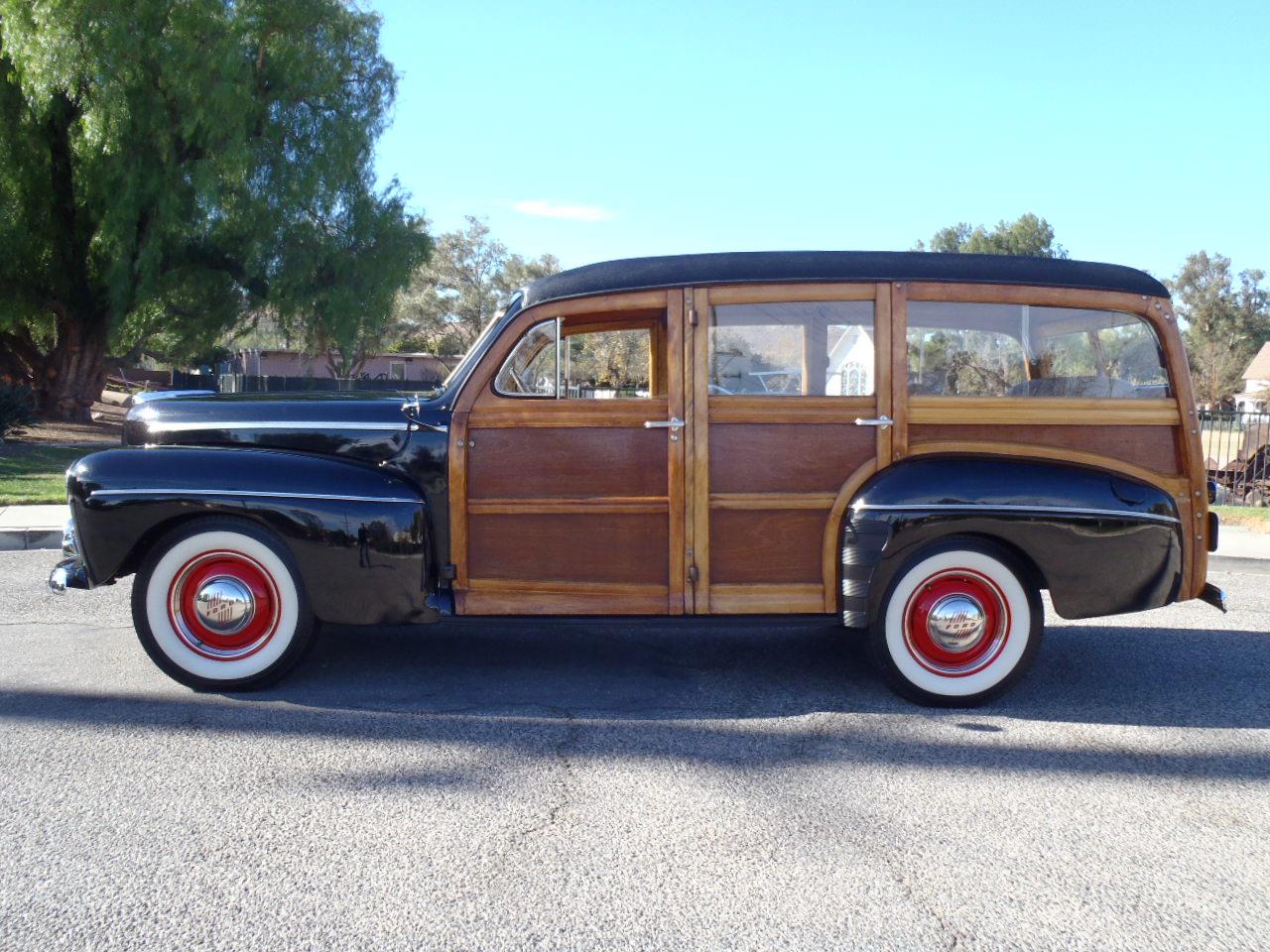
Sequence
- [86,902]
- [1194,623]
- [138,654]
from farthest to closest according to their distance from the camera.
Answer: [1194,623], [138,654], [86,902]

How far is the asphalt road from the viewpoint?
9.43 feet

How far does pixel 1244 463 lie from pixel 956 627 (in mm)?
13315

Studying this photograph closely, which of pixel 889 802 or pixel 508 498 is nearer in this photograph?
pixel 889 802

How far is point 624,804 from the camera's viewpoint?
3.63 metres

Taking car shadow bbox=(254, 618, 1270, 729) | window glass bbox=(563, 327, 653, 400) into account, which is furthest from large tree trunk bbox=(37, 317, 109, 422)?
window glass bbox=(563, 327, 653, 400)

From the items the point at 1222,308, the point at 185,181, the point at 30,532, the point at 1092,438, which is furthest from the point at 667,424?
the point at 1222,308

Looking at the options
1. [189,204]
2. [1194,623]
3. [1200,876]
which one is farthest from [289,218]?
[1200,876]

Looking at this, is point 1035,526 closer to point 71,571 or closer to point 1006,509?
point 1006,509

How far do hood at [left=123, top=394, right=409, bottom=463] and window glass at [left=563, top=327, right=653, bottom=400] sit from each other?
0.86 m

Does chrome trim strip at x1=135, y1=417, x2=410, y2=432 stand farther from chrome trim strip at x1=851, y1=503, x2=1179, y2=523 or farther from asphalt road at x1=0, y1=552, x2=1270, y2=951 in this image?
chrome trim strip at x1=851, y1=503, x2=1179, y2=523

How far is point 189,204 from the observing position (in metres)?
21.0

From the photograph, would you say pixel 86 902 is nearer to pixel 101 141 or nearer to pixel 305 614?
pixel 305 614

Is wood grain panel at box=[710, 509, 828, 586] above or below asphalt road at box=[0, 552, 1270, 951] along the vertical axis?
above

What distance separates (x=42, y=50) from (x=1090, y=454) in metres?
20.1
